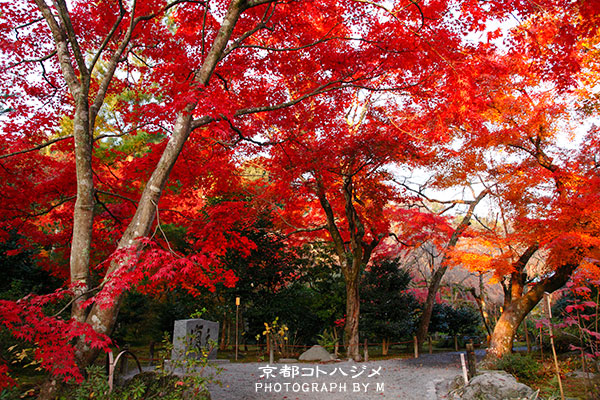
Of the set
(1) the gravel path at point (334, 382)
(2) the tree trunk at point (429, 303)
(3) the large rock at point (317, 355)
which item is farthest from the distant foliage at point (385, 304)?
(1) the gravel path at point (334, 382)

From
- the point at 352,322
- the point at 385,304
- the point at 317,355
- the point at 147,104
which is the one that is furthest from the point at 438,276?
the point at 147,104

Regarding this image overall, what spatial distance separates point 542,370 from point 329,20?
367 inches

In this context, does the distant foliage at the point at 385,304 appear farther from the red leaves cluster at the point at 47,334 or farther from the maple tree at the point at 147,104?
the red leaves cluster at the point at 47,334

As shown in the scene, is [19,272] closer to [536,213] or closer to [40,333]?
[40,333]

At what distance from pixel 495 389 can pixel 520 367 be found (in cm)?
249

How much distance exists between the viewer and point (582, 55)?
8625 millimetres

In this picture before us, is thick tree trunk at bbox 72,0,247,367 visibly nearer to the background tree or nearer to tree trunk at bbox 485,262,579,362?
tree trunk at bbox 485,262,579,362

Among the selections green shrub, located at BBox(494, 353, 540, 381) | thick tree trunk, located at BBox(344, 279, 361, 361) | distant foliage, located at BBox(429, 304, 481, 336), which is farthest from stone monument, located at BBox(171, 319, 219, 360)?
distant foliage, located at BBox(429, 304, 481, 336)

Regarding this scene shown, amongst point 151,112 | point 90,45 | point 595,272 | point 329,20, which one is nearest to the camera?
point 151,112

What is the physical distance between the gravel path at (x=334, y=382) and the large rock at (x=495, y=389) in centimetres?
85

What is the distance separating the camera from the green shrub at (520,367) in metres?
8.04

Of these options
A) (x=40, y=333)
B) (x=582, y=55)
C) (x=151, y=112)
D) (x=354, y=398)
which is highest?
(x=582, y=55)

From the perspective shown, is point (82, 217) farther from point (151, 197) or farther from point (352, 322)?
point (352, 322)

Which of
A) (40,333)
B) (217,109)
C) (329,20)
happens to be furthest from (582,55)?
(40,333)
